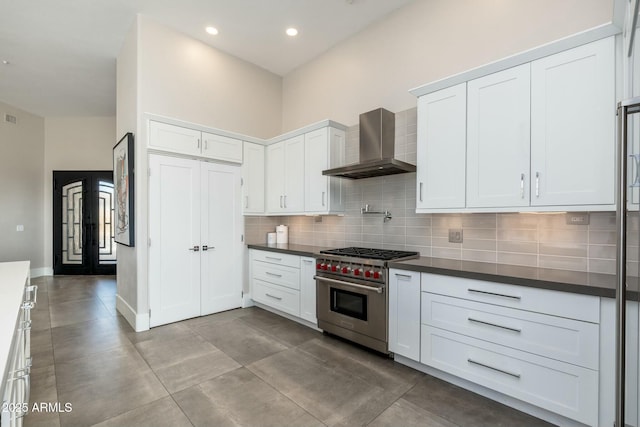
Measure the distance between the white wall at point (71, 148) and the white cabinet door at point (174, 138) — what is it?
14.6 feet

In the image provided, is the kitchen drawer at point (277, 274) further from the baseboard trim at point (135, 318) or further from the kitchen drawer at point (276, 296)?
the baseboard trim at point (135, 318)

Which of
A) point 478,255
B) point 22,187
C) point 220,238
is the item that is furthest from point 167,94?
point 22,187

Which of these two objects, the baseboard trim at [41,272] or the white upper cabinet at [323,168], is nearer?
the white upper cabinet at [323,168]

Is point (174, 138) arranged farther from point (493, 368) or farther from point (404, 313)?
point (493, 368)

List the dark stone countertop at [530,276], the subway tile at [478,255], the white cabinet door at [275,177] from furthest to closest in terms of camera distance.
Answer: the white cabinet door at [275,177] → the subway tile at [478,255] → the dark stone countertop at [530,276]

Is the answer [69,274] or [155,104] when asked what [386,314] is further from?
[69,274]

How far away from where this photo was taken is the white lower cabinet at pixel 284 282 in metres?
3.46

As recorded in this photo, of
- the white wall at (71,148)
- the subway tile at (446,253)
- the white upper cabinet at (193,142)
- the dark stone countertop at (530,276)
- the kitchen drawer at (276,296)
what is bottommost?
the kitchen drawer at (276,296)

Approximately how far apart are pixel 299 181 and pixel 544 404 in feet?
10.2

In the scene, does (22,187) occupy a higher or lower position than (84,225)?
higher

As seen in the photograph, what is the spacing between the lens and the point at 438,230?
2967 millimetres

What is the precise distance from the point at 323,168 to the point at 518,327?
246 cm

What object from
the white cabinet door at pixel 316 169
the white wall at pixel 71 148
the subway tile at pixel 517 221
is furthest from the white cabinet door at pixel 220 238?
the white wall at pixel 71 148

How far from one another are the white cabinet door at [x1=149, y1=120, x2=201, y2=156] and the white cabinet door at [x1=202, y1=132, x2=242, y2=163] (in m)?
0.11
